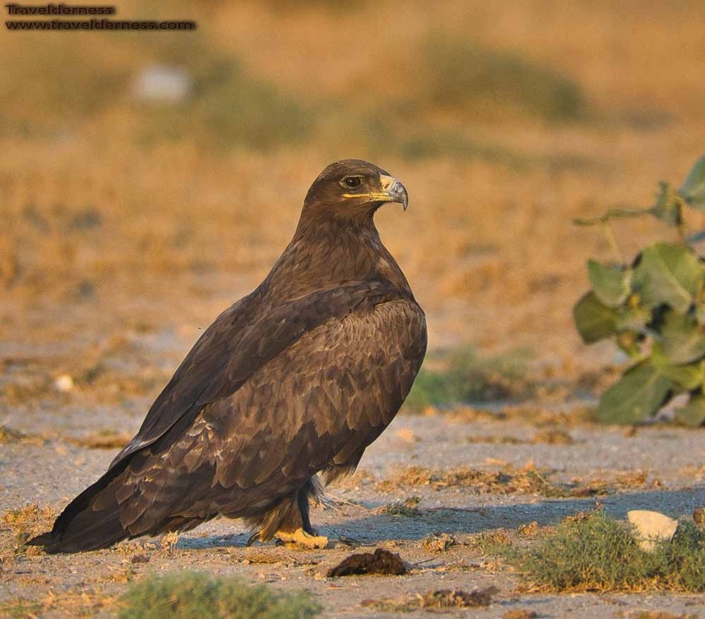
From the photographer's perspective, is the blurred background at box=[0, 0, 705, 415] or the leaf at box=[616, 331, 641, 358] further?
the blurred background at box=[0, 0, 705, 415]

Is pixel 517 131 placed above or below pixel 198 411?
above

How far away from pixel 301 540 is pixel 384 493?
3.66 feet

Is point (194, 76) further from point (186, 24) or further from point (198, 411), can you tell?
point (198, 411)

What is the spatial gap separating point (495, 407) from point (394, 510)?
316cm

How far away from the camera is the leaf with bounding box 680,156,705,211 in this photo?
8117 millimetres

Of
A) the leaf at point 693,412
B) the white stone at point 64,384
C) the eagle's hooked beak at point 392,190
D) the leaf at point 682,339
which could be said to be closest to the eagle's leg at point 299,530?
the eagle's hooked beak at point 392,190

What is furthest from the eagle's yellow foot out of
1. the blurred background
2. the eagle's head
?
the blurred background

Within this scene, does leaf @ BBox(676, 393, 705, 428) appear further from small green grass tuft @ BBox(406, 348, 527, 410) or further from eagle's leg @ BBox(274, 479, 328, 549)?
eagle's leg @ BBox(274, 479, 328, 549)

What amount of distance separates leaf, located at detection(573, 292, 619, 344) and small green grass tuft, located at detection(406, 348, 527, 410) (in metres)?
1.21

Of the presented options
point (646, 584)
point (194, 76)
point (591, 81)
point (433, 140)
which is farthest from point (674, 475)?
point (591, 81)

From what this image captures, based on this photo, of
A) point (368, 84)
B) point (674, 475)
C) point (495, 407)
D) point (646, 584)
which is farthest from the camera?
point (368, 84)

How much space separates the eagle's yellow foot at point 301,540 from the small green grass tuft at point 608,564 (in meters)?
0.86

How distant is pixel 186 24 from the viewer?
39.0ft

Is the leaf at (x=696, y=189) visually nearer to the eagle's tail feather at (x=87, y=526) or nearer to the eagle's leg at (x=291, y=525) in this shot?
the eagle's leg at (x=291, y=525)
